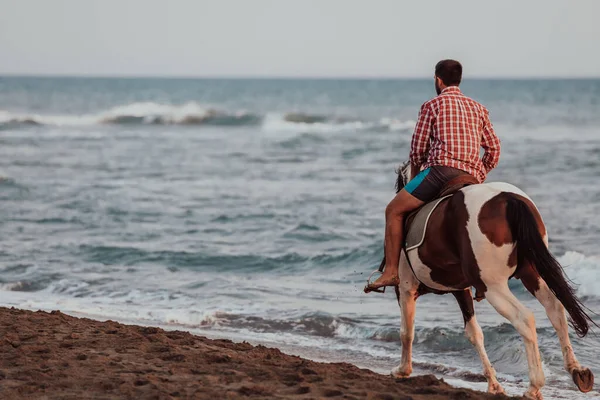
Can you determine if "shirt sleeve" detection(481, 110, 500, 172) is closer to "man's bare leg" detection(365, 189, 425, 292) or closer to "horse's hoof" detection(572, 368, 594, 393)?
"man's bare leg" detection(365, 189, 425, 292)

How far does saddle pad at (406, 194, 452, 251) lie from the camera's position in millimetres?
6066

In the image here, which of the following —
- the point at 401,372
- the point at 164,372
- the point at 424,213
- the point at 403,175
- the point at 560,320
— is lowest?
the point at 401,372

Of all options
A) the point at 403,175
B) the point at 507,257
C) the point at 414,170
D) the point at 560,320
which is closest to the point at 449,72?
the point at 414,170

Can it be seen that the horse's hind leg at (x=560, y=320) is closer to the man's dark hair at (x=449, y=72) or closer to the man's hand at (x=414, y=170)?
the man's hand at (x=414, y=170)

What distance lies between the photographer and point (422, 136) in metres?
6.36

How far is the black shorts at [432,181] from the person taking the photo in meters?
6.21

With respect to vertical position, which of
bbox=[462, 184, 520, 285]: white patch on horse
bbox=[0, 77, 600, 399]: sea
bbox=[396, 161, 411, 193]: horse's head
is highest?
bbox=[396, 161, 411, 193]: horse's head

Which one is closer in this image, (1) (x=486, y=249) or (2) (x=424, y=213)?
(1) (x=486, y=249)

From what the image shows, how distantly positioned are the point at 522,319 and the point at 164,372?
2.28 metres

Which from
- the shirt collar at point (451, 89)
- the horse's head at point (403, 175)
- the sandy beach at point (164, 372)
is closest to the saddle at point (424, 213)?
the horse's head at point (403, 175)

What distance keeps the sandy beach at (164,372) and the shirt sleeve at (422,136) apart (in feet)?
4.98

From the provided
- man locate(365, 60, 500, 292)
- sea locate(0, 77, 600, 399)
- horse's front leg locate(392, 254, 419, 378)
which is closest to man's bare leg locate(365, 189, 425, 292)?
man locate(365, 60, 500, 292)

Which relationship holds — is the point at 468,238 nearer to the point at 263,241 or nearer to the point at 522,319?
the point at 522,319

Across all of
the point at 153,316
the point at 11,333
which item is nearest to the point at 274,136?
the point at 153,316
